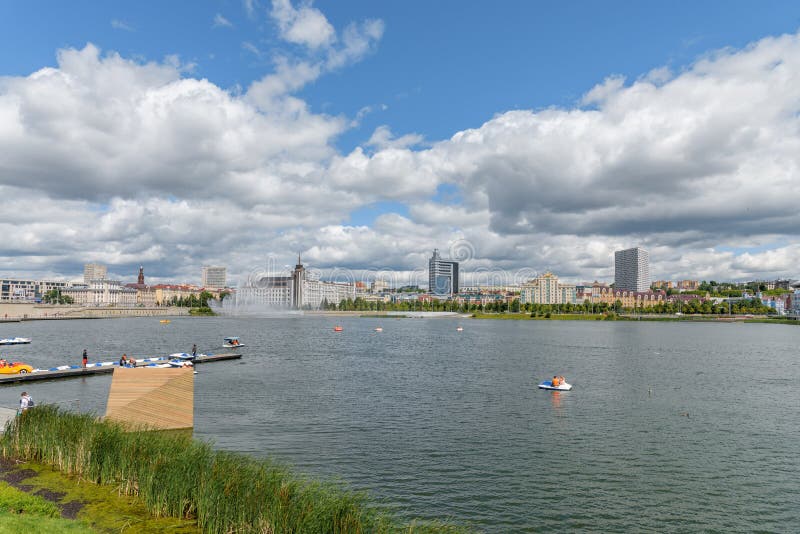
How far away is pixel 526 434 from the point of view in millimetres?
38156

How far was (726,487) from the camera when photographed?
28.3 metres

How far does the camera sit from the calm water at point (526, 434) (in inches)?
997

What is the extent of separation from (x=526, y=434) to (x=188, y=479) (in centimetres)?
2558

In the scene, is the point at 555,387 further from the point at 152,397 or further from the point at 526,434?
the point at 152,397

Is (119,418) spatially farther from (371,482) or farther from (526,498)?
(526,498)

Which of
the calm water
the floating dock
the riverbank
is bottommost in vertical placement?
the calm water

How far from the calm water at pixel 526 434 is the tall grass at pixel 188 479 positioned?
7116 mm

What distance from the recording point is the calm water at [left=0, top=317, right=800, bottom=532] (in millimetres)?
25312

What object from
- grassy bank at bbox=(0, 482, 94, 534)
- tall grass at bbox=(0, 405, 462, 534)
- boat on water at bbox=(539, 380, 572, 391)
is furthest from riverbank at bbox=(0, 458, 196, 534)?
boat on water at bbox=(539, 380, 572, 391)

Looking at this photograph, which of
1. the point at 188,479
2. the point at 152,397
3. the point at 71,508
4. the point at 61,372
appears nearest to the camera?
the point at 71,508

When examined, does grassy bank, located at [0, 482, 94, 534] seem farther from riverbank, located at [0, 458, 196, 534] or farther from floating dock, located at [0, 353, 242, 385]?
floating dock, located at [0, 353, 242, 385]

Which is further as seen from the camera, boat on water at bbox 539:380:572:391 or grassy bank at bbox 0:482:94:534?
boat on water at bbox 539:380:572:391

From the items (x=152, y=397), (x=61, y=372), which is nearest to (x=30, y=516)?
(x=152, y=397)

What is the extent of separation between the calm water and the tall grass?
23.3 ft
